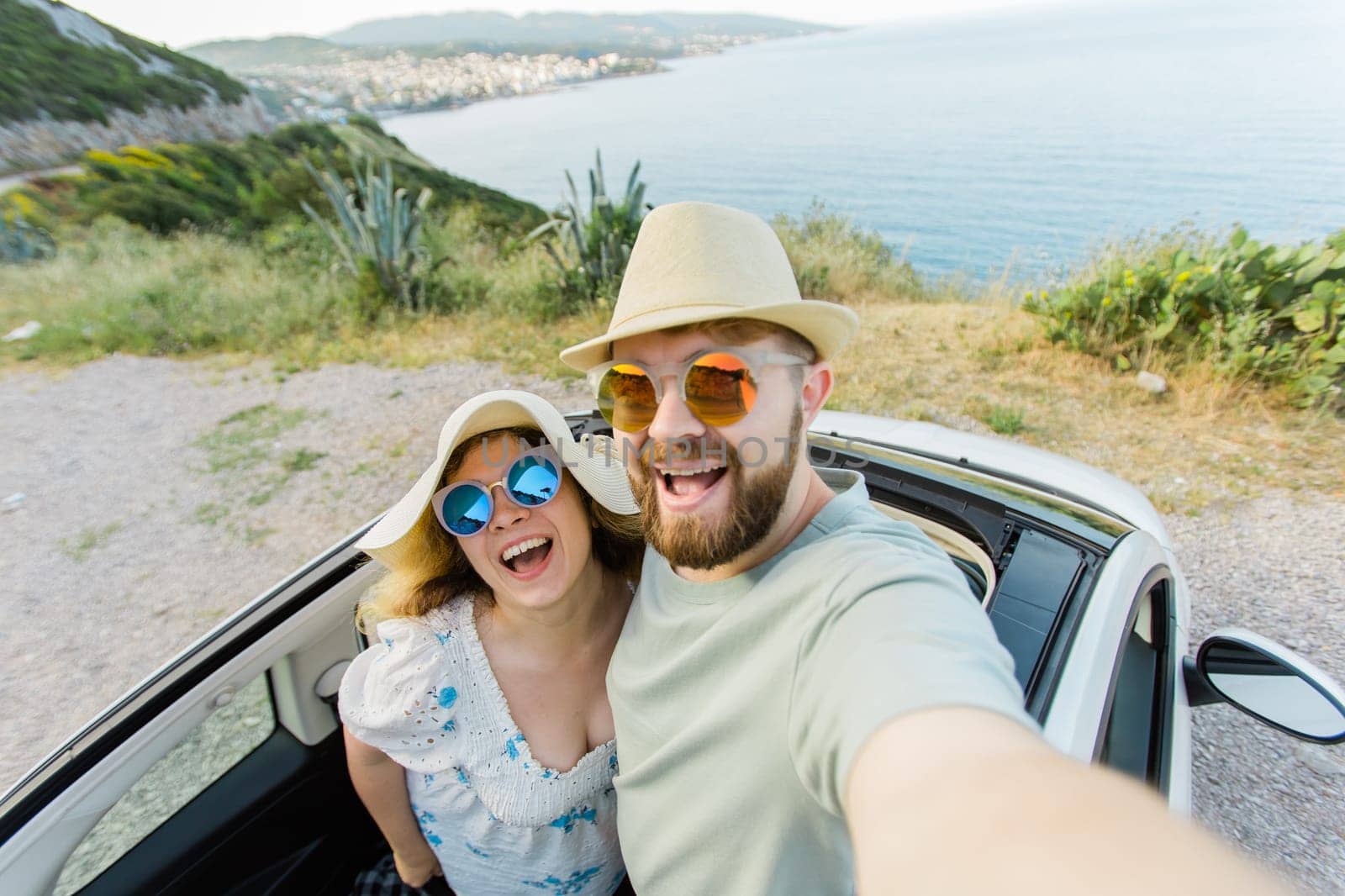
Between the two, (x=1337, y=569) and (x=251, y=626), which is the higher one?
(x=251, y=626)

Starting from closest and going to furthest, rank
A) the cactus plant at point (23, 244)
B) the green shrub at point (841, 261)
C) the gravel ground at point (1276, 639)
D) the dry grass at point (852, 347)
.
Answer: the gravel ground at point (1276, 639) → the dry grass at point (852, 347) → the green shrub at point (841, 261) → the cactus plant at point (23, 244)

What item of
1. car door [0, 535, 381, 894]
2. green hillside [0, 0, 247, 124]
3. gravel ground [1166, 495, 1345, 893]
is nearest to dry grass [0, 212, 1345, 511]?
gravel ground [1166, 495, 1345, 893]

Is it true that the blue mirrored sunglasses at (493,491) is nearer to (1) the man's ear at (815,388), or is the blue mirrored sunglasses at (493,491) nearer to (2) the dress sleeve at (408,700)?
(2) the dress sleeve at (408,700)

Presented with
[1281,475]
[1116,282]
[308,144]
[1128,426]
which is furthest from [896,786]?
[308,144]

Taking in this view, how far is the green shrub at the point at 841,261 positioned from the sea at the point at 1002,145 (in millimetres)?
529

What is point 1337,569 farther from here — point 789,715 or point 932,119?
point 932,119

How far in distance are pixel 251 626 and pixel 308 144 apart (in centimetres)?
2449

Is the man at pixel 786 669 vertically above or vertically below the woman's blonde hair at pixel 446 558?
above

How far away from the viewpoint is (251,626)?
1.56 metres

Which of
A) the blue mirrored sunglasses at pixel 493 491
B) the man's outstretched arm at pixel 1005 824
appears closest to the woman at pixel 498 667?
the blue mirrored sunglasses at pixel 493 491

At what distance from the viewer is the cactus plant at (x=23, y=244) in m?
11.4

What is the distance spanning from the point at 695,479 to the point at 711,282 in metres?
0.38

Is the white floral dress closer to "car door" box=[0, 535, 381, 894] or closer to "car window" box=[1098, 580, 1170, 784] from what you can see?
"car door" box=[0, 535, 381, 894]

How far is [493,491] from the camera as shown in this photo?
1.36m
